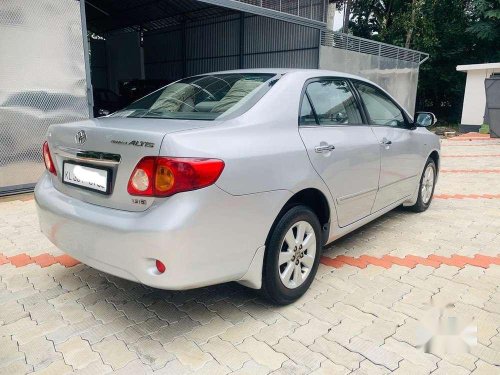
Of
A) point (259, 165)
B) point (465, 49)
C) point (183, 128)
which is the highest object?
point (465, 49)

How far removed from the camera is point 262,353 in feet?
7.07

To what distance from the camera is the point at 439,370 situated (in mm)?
2010

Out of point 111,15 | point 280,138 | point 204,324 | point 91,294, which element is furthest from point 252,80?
point 111,15

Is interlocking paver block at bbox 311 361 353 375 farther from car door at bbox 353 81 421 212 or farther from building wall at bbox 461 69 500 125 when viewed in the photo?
building wall at bbox 461 69 500 125

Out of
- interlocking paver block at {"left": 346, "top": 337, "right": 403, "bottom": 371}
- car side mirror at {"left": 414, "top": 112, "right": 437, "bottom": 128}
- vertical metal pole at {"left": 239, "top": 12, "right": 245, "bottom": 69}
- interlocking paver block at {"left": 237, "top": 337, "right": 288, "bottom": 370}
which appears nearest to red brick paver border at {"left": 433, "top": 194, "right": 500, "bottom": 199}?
car side mirror at {"left": 414, "top": 112, "right": 437, "bottom": 128}

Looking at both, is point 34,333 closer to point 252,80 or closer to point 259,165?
point 259,165

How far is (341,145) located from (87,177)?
171 centimetres

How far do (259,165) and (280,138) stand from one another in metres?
0.30

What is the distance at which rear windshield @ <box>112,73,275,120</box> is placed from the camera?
2.52 metres

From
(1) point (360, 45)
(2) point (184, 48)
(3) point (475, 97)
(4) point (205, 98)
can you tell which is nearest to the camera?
(4) point (205, 98)

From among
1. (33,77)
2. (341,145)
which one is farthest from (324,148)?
(33,77)

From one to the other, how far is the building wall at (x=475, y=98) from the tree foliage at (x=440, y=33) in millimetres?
4540

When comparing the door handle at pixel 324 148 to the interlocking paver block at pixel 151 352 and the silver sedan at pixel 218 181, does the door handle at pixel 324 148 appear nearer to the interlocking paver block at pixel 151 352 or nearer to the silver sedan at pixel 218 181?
the silver sedan at pixel 218 181

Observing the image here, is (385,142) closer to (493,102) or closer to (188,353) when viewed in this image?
(188,353)
